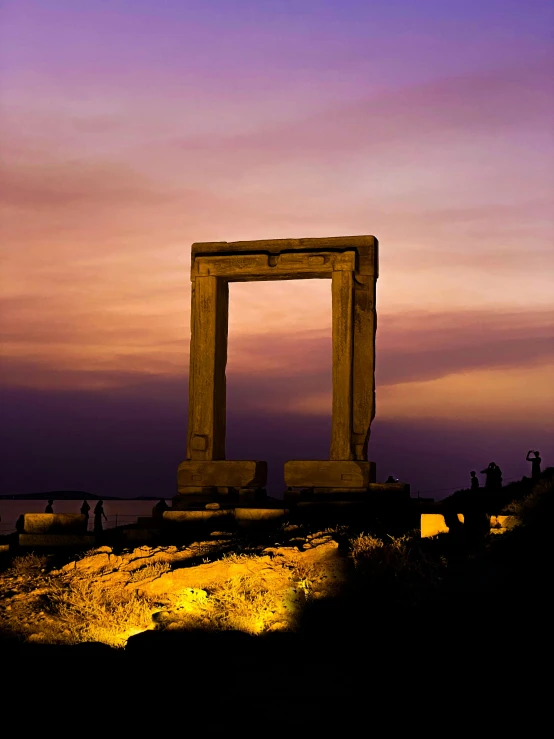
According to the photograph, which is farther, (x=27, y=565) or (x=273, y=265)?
(x=273, y=265)

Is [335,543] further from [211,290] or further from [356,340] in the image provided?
[211,290]

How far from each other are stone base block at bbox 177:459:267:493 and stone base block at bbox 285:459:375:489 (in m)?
0.65

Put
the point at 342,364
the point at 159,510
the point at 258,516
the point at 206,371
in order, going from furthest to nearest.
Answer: the point at 206,371
the point at 342,364
the point at 159,510
the point at 258,516

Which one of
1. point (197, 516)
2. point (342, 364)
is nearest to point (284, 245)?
point (342, 364)

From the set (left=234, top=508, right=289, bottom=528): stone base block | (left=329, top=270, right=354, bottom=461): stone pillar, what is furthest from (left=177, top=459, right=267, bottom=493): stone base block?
(left=234, top=508, right=289, bottom=528): stone base block

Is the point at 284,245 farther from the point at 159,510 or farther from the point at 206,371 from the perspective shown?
the point at 159,510

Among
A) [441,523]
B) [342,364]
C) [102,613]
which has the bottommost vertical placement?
[102,613]

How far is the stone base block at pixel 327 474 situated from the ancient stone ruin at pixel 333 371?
18 mm

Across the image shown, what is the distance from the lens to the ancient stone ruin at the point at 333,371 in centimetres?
1655

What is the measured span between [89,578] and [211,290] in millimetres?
7676

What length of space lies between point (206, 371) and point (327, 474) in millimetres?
3216

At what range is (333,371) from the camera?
1702 centimetres

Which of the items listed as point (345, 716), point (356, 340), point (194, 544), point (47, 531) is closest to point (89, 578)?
point (194, 544)

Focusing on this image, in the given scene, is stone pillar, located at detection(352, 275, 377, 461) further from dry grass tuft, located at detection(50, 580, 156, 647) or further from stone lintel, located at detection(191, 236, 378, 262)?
dry grass tuft, located at detection(50, 580, 156, 647)
